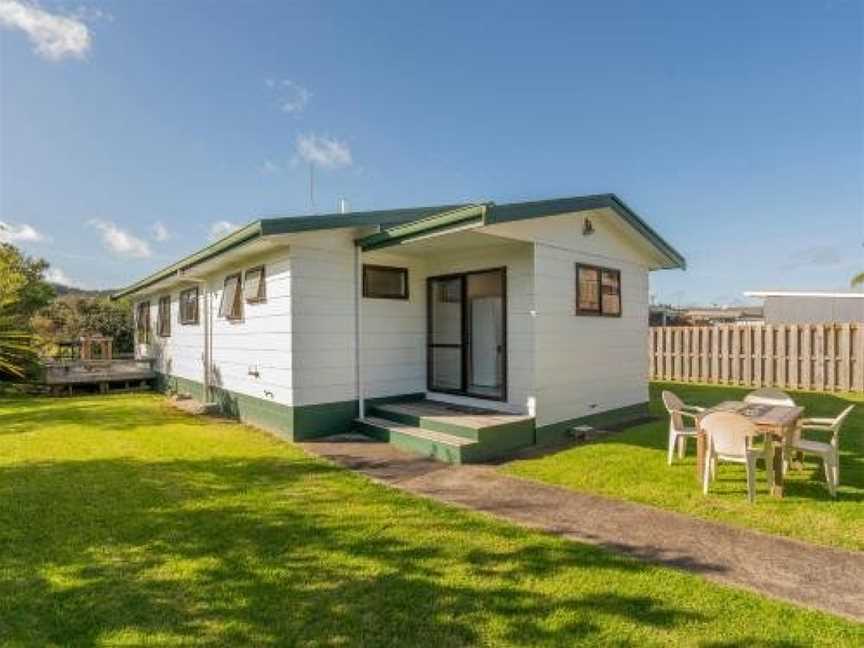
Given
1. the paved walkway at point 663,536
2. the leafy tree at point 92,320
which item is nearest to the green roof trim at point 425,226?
the paved walkway at point 663,536

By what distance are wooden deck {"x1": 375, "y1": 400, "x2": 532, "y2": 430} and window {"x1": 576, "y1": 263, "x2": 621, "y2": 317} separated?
2.40 metres

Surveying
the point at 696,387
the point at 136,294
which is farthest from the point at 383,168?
the point at 696,387

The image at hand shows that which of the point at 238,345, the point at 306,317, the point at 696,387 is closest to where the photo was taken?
the point at 306,317

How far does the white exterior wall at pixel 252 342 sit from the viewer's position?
26.0 feet

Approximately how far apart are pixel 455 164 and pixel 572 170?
417cm

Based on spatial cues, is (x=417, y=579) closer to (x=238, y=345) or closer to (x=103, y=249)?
(x=238, y=345)

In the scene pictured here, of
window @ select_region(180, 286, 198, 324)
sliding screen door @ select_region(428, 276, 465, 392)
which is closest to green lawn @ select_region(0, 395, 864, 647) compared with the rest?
sliding screen door @ select_region(428, 276, 465, 392)

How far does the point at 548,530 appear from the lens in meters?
4.24

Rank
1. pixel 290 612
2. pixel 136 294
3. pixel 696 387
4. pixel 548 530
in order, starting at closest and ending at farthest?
pixel 290 612 → pixel 548 530 → pixel 696 387 → pixel 136 294

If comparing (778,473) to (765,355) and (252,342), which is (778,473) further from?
(765,355)

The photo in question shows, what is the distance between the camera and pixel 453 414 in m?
7.83

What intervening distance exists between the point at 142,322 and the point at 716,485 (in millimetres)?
18630

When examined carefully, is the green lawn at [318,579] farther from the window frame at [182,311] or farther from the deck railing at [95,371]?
the deck railing at [95,371]

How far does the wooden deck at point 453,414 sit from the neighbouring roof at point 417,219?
2808mm
